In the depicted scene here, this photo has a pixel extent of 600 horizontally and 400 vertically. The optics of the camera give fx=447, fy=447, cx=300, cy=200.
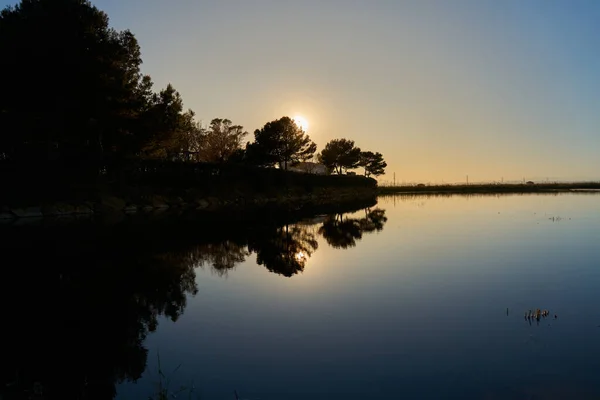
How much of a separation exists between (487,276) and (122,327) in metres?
10.3

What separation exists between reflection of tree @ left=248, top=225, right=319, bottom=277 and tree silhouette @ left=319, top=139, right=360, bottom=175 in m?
99.9

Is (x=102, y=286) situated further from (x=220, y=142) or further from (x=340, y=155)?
(x=340, y=155)

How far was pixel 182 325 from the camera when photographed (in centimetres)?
923

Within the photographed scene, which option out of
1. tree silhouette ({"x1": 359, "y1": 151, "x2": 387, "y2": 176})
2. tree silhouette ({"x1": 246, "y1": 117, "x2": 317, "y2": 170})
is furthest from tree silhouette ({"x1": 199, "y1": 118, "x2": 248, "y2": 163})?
tree silhouette ({"x1": 359, "y1": 151, "x2": 387, "y2": 176})

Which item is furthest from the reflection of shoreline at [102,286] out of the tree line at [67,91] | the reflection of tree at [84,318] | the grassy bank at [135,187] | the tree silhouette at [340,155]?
the tree silhouette at [340,155]

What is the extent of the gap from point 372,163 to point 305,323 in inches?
5313

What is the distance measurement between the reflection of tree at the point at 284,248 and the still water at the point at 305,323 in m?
0.18

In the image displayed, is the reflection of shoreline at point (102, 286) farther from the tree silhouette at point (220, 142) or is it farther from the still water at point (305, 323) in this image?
the tree silhouette at point (220, 142)

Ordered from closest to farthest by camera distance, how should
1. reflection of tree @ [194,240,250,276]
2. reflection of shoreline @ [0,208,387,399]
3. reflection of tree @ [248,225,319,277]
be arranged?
reflection of shoreline @ [0,208,387,399] → reflection of tree @ [194,240,250,276] → reflection of tree @ [248,225,319,277]

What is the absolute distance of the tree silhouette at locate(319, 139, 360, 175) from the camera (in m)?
128

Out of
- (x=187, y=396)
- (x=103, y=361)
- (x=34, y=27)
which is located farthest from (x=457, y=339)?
(x=34, y=27)

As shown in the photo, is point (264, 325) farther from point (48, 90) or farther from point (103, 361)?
point (48, 90)

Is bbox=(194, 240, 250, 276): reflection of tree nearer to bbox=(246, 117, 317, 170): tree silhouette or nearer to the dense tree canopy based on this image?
the dense tree canopy

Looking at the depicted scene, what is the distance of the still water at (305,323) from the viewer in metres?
6.36
